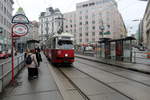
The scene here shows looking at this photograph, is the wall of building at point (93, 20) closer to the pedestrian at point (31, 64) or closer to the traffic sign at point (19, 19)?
the pedestrian at point (31, 64)

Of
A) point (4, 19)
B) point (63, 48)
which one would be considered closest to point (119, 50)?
point (63, 48)

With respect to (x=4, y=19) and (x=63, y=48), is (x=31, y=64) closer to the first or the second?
(x=63, y=48)

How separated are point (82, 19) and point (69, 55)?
2365 inches

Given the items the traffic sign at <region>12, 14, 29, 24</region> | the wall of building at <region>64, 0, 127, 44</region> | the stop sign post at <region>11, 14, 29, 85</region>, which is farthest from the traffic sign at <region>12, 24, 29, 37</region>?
the wall of building at <region>64, 0, 127, 44</region>

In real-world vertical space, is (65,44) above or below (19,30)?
below

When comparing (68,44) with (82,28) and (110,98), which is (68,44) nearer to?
(110,98)

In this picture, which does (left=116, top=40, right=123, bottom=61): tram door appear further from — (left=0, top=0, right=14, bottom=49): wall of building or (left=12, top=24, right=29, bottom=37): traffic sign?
(left=0, top=0, right=14, bottom=49): wall of building

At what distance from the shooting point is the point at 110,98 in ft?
16.0

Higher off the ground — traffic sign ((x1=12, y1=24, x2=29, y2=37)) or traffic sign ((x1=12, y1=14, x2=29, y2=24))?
traffic sign ((x1=12, y1=14, x2=29, y2=24))

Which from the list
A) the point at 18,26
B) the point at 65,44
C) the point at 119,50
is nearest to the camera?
the point at 18,26

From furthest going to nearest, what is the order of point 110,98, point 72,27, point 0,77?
point 72,27
point 0,77
point 110,98

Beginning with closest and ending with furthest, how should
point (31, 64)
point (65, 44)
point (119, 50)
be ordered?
point (31, 64)
point (65, 44)
point (119, 50)

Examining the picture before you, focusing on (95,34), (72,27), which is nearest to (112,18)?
(95,34)

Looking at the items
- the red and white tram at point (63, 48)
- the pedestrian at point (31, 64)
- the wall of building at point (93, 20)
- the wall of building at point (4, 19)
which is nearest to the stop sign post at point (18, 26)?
the pedestrian at point (31, 64)
